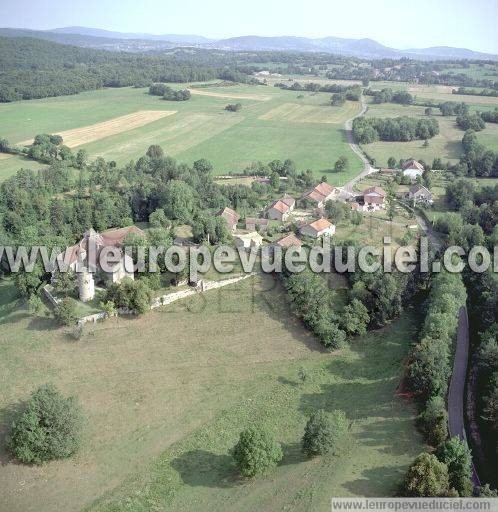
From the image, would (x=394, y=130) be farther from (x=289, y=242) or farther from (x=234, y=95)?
(x=289, y=242)

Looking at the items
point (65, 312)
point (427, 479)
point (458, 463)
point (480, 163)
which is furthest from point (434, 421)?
point (480, 163)

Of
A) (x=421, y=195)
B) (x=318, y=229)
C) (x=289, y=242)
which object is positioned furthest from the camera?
(x=421, y=195)

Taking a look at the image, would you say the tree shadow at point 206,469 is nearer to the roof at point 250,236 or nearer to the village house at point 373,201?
the roof at point 250,236

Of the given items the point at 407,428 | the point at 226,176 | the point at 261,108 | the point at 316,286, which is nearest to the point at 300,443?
the point at 407,428

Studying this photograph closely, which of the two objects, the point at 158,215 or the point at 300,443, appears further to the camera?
the point at 158,215

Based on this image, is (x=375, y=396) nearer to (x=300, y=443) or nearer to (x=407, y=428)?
(x=407, y=428)

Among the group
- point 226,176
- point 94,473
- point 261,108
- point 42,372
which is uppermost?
point 261,108
